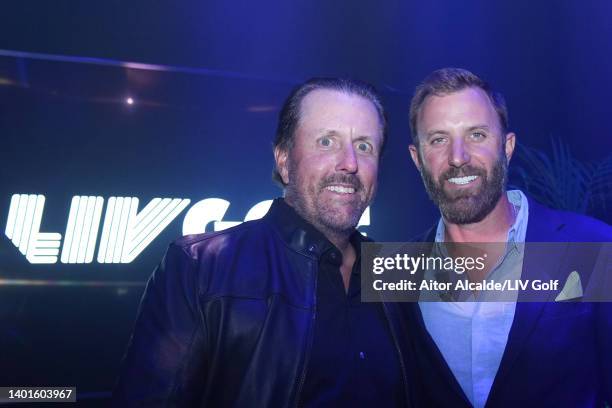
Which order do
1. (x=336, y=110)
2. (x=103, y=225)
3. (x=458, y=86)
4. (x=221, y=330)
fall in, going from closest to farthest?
(x=221, y=330) → (x=336, y=110) → (x=458, y=86) → (x=103, y=225)

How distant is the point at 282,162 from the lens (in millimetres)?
2074

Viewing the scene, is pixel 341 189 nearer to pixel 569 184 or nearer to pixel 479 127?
pixel 479 127

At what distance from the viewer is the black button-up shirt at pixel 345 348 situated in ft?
4.87

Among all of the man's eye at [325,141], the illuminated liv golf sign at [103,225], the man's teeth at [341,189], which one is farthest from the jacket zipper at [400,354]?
the illuminated liv golf sign at [103,225]

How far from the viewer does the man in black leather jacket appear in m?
1.40

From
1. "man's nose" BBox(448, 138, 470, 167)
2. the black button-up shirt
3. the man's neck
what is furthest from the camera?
the man's neck

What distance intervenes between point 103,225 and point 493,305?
324 cm

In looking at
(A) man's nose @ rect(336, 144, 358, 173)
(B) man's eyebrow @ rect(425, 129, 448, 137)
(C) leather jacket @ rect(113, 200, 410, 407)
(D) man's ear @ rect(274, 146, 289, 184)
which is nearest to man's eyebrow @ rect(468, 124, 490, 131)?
(B) man's eyebrow @ rect(425, 129, 448, 137)

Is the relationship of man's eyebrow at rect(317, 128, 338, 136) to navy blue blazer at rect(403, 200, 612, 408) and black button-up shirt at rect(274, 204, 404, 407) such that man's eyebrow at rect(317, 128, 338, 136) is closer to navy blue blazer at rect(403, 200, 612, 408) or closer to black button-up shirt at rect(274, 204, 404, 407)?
black button-up shirt at rect(274, 204, 404, 407)

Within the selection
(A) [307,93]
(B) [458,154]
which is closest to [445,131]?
(B) [458,154]

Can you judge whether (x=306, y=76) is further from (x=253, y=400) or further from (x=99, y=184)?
(x=253, y=400)

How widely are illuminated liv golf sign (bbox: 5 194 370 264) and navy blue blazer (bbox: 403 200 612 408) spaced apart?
2.51 metres

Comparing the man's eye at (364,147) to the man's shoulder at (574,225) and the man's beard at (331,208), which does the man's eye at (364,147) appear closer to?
the man's beard at (331,208)

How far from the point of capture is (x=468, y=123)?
2.03 metres
